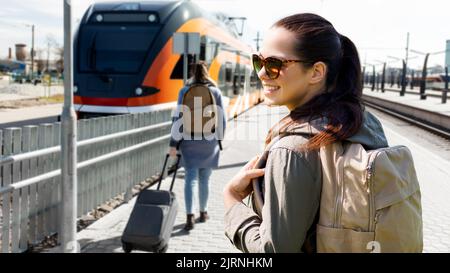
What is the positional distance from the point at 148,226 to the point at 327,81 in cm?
331

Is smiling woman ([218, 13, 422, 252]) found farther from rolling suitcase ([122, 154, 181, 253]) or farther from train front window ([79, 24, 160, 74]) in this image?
train front window ([79, 24, 160, 74])

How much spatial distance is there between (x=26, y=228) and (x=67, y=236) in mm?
367

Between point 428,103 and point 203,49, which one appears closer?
point 203,49

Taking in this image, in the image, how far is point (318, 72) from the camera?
148cm

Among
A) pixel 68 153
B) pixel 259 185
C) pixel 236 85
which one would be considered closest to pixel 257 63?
pixel 259 185

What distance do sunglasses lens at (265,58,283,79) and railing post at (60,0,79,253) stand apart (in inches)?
120

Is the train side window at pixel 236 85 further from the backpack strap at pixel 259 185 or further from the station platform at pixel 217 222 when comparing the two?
the backpack strap at pixel 259 185

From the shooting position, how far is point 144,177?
7840 millimetres

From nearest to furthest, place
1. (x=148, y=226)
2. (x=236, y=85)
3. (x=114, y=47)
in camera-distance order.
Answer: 1. (x=148, y=226)
2. (x=114, y=47)
3. (x=236, y=85)

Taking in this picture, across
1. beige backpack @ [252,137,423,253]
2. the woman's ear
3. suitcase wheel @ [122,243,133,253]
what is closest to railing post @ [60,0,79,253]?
suitcase wheel @ [122,243,133,253]

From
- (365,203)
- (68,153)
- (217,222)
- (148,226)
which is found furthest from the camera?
(217,222)

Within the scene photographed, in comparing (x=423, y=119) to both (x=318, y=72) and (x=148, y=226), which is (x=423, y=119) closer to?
(x=148, y=226)

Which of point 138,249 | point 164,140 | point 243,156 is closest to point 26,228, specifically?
point 138,249
